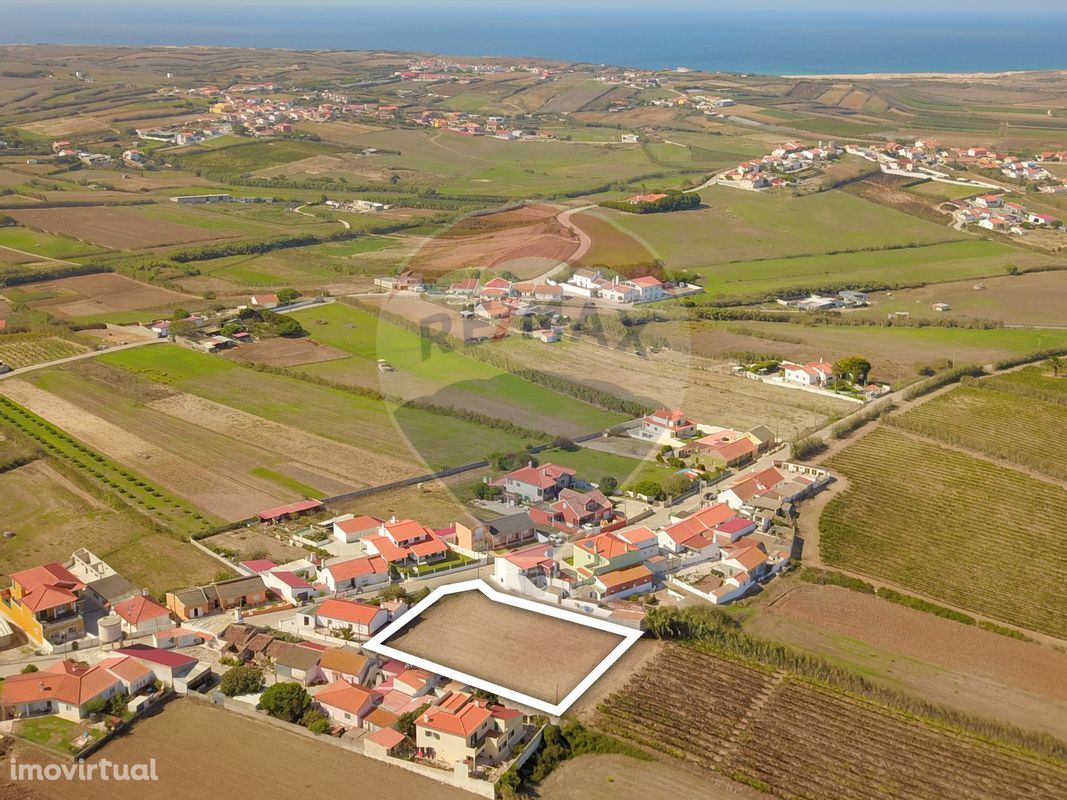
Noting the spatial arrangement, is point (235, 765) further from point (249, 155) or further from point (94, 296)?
point (249, 155)

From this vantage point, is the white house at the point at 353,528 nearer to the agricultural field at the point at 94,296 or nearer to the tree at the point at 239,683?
the tree at the point at 239,683

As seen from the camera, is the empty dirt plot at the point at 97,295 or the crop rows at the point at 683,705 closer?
the crop rows at the point at 683,705

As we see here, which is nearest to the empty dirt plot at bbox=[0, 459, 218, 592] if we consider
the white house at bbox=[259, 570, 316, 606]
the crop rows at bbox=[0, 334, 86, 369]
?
the white house at bbox=[259, 570, 316, 606]

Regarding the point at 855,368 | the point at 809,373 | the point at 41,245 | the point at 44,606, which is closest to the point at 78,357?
the point at 44,606

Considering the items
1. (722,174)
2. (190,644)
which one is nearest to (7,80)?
(722,174)

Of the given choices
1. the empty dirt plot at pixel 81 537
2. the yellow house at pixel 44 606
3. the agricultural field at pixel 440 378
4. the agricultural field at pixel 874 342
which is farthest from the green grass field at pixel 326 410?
the agricultural field at pixel 874 342

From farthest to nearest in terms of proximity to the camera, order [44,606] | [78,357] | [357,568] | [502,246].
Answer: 1. [502,246]
2. [78,357]
3. [357,568]
4. [44,606]
